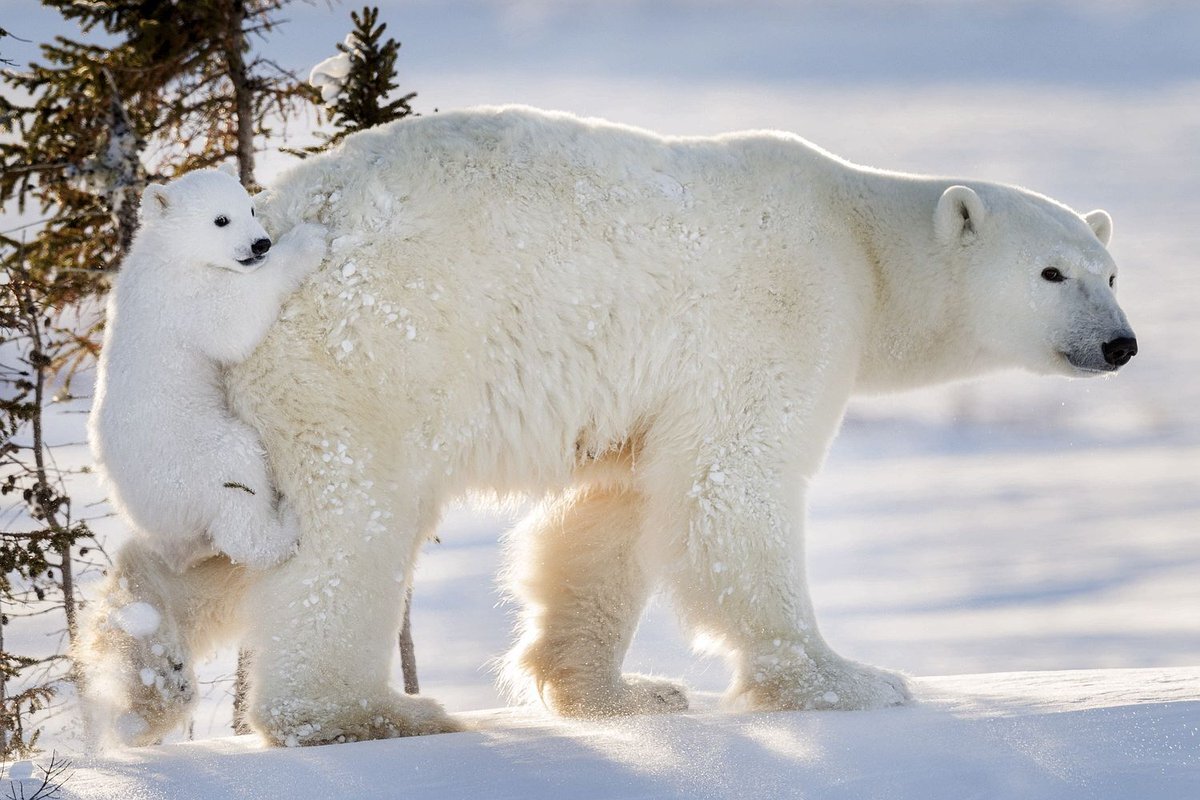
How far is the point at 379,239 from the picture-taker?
17.0ft

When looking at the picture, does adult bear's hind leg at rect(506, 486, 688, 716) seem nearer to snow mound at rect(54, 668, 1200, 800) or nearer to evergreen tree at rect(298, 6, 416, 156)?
snow mound at rect(54, 668, 1200, 800)

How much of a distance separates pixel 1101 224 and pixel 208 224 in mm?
4479

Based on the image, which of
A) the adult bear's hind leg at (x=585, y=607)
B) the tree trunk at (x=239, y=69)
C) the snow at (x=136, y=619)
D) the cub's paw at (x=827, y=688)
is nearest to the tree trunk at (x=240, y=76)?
the tree trunk at (x=239, y=69)

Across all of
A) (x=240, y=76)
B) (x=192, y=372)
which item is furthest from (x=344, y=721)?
(x=240, y=76)

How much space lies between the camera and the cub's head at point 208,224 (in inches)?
193

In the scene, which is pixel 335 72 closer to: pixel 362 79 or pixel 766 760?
pixel 362 79

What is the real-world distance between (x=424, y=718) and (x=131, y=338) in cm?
188

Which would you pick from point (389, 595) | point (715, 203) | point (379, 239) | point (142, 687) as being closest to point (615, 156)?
point (715, 203)

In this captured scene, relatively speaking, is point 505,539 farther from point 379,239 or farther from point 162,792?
point 162,792

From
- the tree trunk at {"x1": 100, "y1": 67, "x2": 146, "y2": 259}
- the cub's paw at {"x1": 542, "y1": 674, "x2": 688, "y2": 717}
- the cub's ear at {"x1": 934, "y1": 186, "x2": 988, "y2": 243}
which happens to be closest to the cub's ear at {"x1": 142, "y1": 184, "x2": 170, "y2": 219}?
the cub's paw at {"x1": 542, "y1": 674, "x2": 688, "y2": 717}

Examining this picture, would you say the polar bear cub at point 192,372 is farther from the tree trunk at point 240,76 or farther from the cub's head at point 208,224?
the tree trunk at point 240,76

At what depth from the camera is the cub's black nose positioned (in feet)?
19.7

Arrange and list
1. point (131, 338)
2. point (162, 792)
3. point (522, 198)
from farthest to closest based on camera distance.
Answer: point (522, 198)
point (131, 338)
point (162, 792)

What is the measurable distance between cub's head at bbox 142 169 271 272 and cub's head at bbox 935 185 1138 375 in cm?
321
